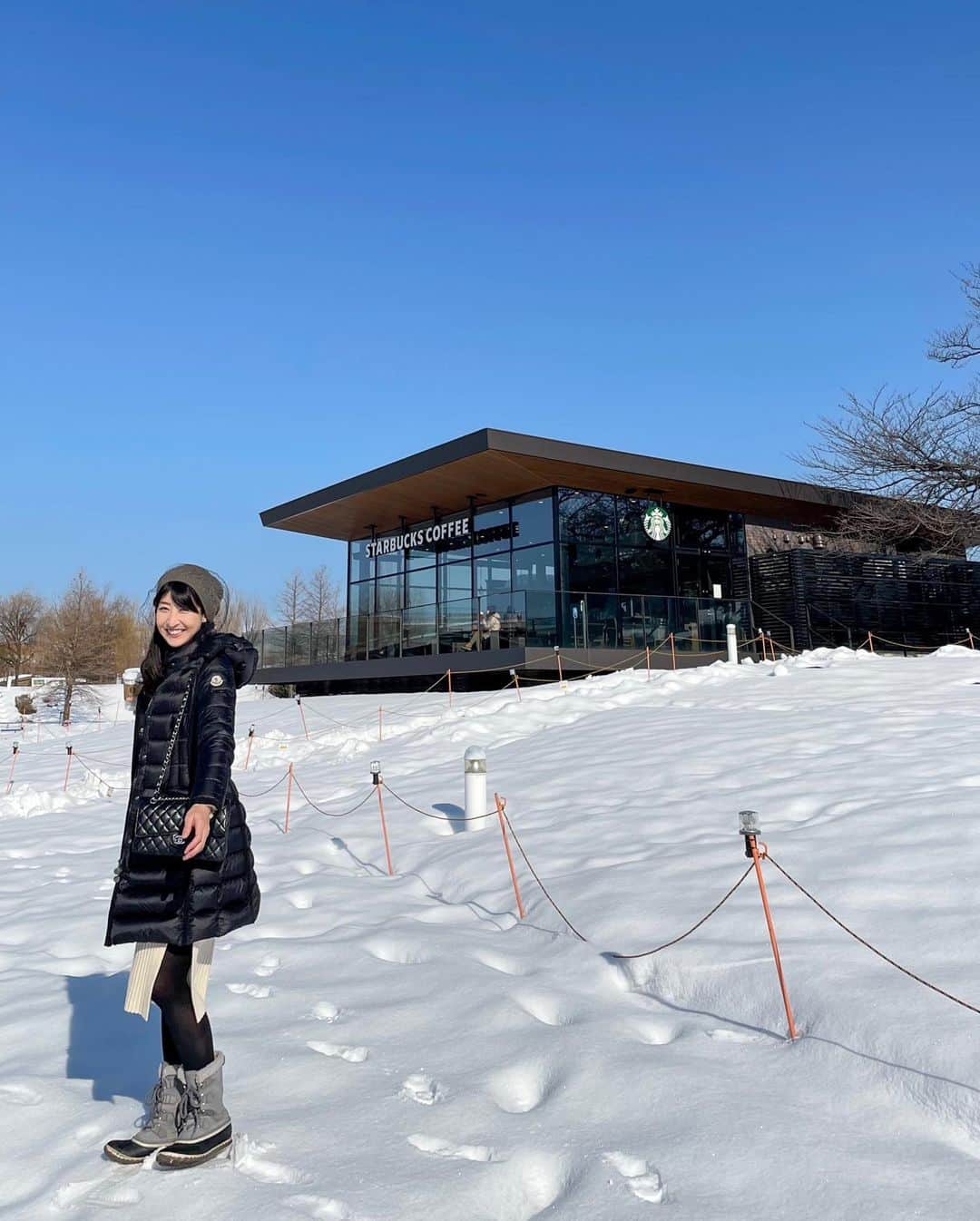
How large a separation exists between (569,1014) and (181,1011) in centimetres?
198

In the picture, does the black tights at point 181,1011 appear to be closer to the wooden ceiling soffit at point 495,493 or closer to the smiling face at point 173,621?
the smiling face at point 173,621

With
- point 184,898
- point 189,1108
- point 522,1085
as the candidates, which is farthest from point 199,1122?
point 522,1085

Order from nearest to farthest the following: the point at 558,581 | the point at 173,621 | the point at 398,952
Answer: the point at 173,621 → the point at 398,952 → the point at 558,581

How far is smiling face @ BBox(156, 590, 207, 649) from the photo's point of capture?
331 centimetres

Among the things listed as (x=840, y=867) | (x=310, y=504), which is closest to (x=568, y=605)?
(x=310, y=504)

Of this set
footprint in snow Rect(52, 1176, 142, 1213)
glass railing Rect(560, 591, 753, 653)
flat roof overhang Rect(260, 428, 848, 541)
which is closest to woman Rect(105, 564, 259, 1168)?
footprint in snow Rect(52, 1176, 142, 1213)

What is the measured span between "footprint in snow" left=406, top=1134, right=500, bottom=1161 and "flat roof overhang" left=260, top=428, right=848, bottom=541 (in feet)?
52.3

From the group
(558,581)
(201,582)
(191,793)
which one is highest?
(558,581)

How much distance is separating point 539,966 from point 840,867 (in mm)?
2078

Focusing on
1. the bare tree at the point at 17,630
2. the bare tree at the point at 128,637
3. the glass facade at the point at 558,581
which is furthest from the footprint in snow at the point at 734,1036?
the bare tree at the point at 128,637

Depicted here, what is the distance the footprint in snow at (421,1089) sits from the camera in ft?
11.4

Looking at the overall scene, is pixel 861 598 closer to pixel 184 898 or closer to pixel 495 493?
pixel 495 493

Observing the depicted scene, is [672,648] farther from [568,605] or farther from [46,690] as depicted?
[46,690]

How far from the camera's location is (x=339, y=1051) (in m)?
3.90
